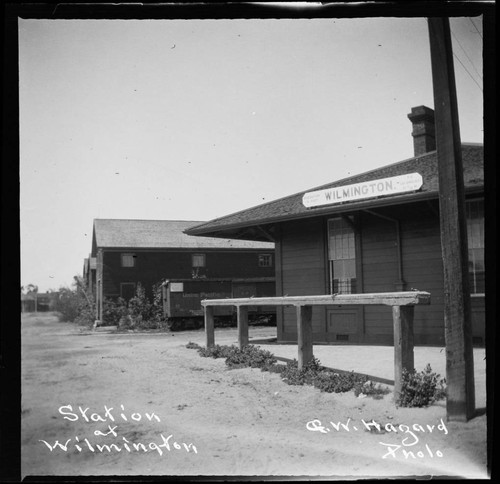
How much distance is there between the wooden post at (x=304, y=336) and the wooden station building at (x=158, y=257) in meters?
21.5

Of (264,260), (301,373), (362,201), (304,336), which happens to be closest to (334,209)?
(362,201)

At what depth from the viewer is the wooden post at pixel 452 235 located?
609 centimetres

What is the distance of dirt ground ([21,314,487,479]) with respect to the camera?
5.41 metres

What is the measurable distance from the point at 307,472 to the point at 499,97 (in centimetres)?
435

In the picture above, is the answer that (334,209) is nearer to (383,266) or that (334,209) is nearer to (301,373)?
(383,266)

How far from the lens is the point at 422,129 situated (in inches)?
614

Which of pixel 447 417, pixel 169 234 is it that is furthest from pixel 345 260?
pixel 169 234

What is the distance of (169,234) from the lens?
3412 centimetres

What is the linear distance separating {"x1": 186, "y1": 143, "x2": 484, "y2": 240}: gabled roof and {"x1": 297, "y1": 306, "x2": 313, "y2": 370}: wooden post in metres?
3.99
